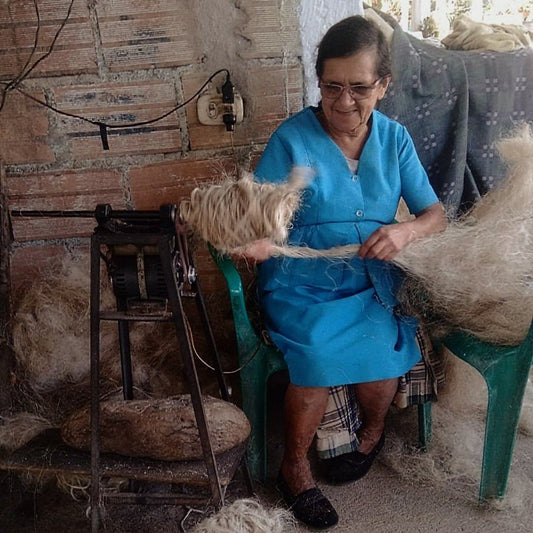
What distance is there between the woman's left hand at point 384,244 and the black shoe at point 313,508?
→ 2.34 feet

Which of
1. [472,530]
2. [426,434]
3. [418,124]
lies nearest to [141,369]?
[426,434]

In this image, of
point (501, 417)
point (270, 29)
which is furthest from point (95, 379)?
point (270, 29)

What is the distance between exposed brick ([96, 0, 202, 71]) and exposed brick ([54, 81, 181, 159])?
0.08 metres

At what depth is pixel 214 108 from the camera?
187 centimetres

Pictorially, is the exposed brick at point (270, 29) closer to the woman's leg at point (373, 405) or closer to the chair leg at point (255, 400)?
the chair leg at point (255, 400)

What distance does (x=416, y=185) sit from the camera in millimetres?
1640

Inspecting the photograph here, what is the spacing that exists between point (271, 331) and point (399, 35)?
1219mm

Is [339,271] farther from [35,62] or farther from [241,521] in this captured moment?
[35,62]

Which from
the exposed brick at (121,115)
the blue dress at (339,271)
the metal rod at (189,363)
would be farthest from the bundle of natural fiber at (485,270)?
the exposed brick at (121,115)

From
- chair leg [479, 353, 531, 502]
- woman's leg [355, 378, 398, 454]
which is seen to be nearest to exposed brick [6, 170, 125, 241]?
woman's leg [355, 378, 398, 454]

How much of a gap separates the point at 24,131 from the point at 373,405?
4.83 ft

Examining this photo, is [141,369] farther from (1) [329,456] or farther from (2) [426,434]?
(2) [426,434]

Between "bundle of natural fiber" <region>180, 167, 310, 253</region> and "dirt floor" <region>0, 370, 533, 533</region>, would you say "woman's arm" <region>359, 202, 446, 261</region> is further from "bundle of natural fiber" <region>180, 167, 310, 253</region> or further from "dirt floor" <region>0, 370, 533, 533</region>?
"dirt floor" <region>0, 370, 533, 533</region>

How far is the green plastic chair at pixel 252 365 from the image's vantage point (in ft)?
5.06
